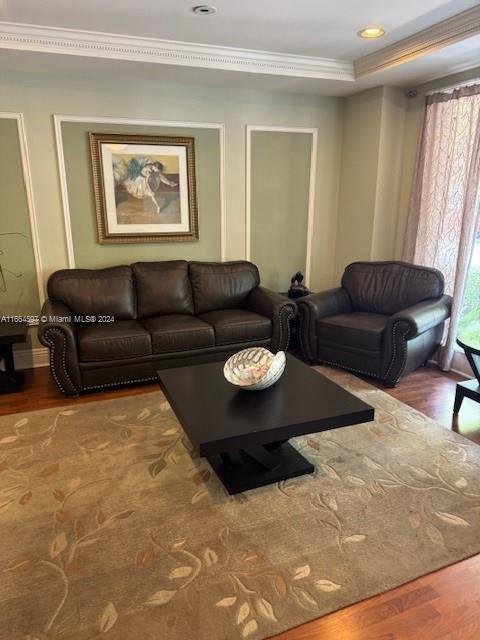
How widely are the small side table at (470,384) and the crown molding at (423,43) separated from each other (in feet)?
6.73

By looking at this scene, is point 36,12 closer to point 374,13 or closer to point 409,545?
point 374,13

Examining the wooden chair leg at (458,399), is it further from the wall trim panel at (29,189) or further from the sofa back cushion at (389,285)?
the wall trim panel at (29,189)

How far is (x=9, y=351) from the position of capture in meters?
3.49

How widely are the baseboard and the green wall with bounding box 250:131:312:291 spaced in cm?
230

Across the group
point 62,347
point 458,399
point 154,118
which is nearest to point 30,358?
point 62,347

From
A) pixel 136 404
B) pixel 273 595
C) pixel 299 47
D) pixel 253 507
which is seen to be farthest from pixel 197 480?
pixel 299 47

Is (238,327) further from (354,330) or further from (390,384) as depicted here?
(390,384)

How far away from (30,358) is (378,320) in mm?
3181

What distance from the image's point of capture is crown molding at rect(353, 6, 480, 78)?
2.89 m

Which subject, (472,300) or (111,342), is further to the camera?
(472,300)

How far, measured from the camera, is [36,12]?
281 cm

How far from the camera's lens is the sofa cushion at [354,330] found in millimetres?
3643

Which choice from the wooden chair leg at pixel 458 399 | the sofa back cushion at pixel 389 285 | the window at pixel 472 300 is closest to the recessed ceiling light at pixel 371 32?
the window at pixel 472 300

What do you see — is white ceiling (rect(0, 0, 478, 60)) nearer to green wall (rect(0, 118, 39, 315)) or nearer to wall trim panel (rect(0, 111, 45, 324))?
wall trim panel (rect(0, 111, 45, 324))
